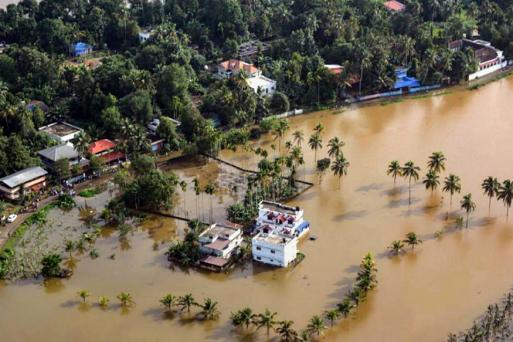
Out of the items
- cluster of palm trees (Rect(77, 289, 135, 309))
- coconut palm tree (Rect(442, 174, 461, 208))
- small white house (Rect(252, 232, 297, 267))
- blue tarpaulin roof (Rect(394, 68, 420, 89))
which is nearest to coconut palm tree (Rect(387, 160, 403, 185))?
coconut palm tree (Rect(442, 174, 461, 208))

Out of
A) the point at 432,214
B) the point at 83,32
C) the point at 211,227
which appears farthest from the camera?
the point at 83,32

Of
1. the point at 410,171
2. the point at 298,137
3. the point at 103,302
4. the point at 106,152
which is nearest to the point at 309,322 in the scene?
the point at 103,302

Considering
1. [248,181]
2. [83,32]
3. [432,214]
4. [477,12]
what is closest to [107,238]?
[248,181]

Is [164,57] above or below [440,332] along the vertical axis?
above

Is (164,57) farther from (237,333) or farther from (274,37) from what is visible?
(237,333)

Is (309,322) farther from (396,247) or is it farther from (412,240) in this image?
(412,240)

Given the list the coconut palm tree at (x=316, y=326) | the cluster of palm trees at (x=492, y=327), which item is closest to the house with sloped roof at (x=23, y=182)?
the coconut palm tree at (x=316, y=326)

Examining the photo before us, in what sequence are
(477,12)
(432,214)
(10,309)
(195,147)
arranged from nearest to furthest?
(10,309)
(432,214)
(195,147)
(477,12)

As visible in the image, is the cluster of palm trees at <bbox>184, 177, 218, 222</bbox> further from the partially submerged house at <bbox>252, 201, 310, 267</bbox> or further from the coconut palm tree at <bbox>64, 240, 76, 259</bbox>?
the coconut palm tree at <bbox>64, 240, 76, 259</bbox>
